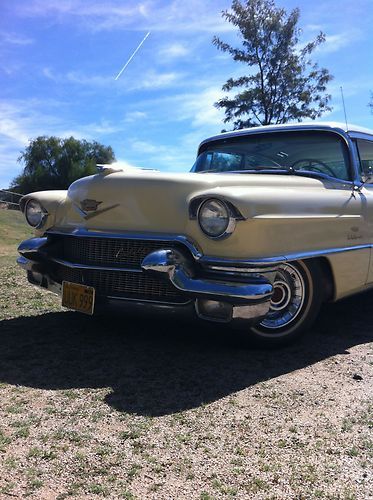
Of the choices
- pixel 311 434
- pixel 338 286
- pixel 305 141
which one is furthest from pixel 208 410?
pixel 305 141

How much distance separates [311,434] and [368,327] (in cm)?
233

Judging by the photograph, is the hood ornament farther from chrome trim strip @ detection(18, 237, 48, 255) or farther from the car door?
the car door

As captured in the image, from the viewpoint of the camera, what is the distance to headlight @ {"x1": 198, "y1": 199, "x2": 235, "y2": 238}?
3.25 meters

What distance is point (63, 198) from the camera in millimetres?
4309

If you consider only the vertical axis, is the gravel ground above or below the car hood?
below

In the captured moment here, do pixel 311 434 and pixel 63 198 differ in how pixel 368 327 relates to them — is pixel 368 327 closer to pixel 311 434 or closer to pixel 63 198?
pixel 311 434

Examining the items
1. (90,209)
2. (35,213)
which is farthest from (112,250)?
(35,213)

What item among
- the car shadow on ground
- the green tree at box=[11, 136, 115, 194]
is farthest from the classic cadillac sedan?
the green tree at box=[11, 136, 115, 194]

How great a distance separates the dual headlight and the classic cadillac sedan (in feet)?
0.03

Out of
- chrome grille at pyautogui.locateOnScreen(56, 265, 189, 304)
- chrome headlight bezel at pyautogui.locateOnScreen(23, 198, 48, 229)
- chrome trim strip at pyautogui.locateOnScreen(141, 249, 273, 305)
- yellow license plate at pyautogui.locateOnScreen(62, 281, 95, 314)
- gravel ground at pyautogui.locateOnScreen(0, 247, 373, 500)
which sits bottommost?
gravel ground at pyautogui.locateOnScreen(0, 247, 373, 500)

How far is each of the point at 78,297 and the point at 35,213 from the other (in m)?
1.04

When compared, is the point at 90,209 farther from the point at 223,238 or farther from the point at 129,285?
the point at 223,238

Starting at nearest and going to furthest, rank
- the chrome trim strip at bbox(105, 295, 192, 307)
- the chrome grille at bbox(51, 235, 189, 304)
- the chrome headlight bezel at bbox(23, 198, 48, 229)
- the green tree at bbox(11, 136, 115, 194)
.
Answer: the chrome trim strip at bbox(105, 295, 192, 307)
the chrome grille at bbox(51, 235, 189, 304)
the chrome headlight bezel at bbox(23, 198, 48, 229)
the green tree at bbox(11, 136, 115, 194)

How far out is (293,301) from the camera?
3.75 metres
